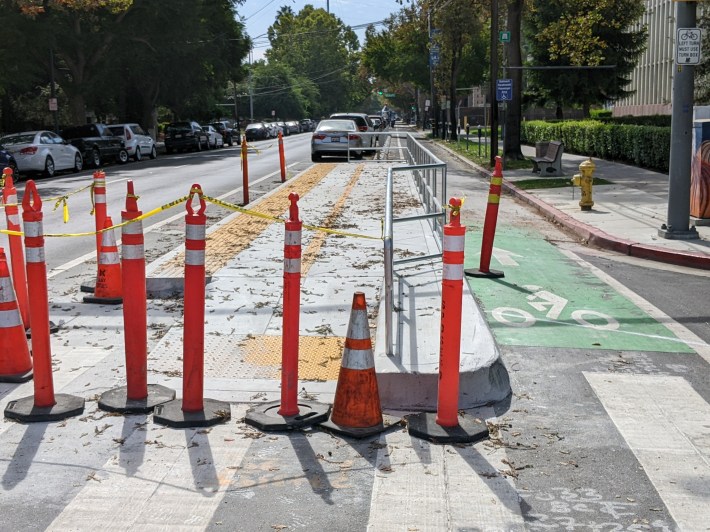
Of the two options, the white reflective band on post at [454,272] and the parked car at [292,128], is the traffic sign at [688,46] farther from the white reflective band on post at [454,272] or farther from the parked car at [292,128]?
the parked car at [292,128]

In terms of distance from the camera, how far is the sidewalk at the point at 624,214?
40.9ft

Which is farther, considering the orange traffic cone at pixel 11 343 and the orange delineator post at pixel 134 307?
the orange traffic cone at pixel 11 343

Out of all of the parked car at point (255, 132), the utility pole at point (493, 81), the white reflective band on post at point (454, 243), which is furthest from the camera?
the parked car at point (255, 132)

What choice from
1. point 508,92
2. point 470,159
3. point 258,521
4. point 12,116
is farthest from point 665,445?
point 12,116

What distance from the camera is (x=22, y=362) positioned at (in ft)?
21.6

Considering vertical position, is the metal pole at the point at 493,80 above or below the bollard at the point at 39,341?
above

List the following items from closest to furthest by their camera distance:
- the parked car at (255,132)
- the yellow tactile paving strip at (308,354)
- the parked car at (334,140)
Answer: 1. the yellow tactile paving strip at (308,354)
2. the parked car at (334,140)
3. the parked car at (255,132)

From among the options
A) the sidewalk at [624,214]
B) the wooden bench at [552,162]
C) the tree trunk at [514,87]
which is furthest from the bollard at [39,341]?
the tree trunk at [514,87]

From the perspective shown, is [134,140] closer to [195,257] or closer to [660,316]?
[660,316]

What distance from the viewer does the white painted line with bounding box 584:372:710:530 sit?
454cm

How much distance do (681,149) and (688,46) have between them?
1.46 metres

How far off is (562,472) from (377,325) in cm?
295

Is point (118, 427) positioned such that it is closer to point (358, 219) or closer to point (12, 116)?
point (358, 219)

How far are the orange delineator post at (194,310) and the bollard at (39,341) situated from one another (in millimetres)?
764
